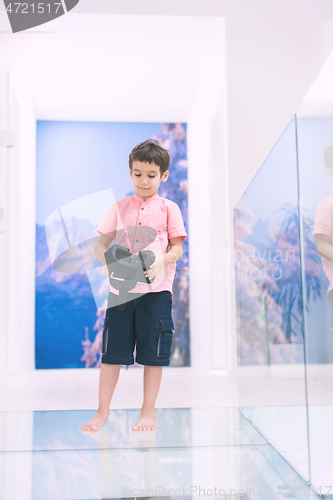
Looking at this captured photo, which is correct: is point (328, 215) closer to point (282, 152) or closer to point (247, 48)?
point (282, 152)

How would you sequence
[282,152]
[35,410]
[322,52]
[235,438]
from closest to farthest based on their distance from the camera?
[282,152]
[235,438]
[35,410]
[322,52]

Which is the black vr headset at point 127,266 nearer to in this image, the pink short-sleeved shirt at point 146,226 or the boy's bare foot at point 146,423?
the pink short-sleeved shirt at point 146,226

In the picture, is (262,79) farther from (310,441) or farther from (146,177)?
(310,441)

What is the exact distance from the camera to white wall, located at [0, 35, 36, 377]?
2555 mm

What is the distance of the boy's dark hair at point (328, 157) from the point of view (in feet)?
3.08

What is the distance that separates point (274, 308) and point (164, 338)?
1.21 feet

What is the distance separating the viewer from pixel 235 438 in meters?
1.34

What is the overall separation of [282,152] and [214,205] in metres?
1.85

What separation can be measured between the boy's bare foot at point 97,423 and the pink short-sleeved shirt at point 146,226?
401mm

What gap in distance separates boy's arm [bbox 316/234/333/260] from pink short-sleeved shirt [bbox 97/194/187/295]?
0.63 meters

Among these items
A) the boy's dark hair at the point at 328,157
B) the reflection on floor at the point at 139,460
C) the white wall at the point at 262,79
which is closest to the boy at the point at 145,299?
the reflection on floor at the point at 139,460

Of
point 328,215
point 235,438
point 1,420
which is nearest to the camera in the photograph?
point 328,215

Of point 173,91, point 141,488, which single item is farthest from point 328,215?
point 173,91

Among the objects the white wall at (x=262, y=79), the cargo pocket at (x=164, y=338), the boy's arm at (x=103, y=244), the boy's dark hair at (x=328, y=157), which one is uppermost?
the white wall at (x=262, y=79)
